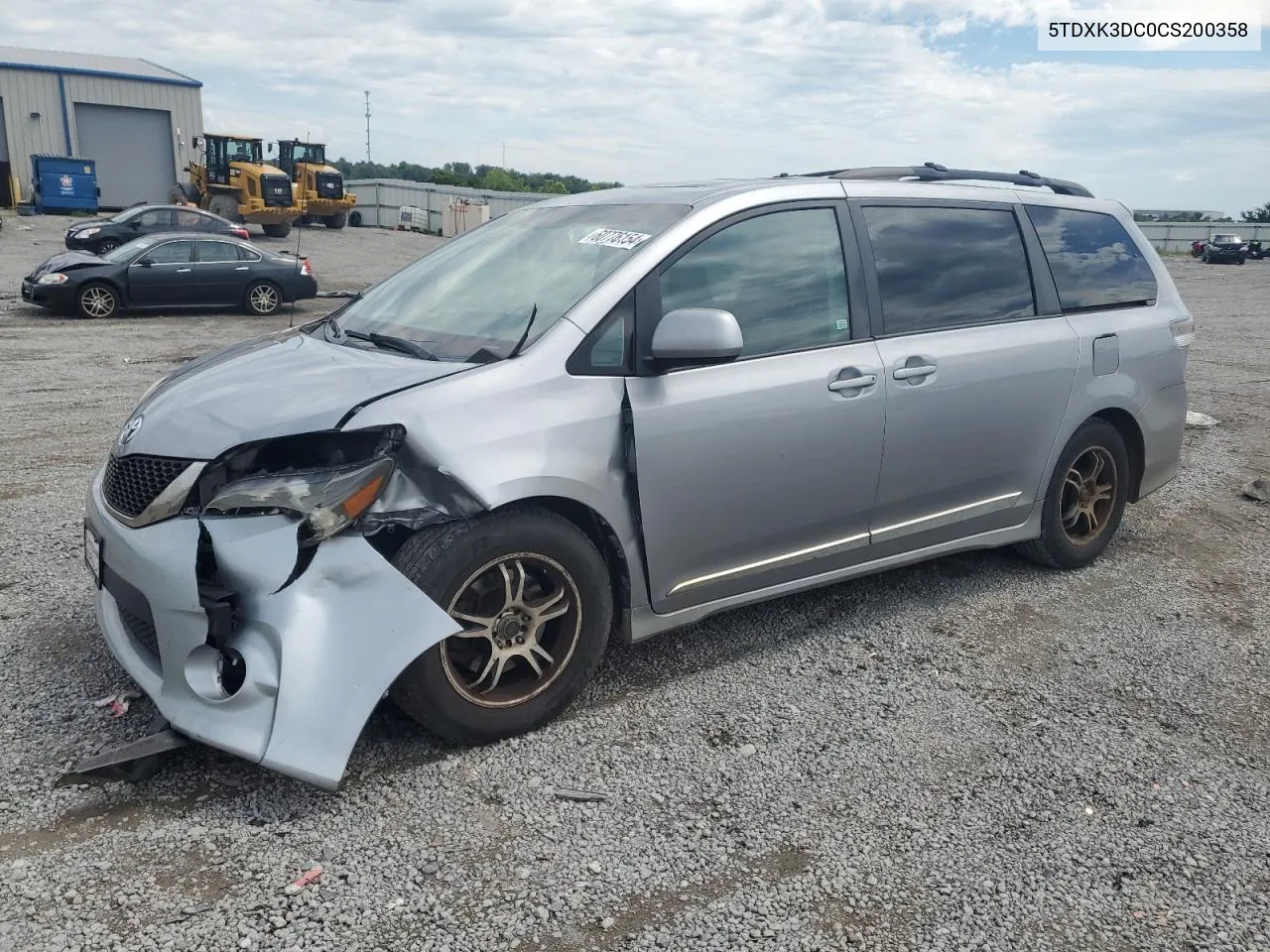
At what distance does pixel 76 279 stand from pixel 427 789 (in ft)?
46.9

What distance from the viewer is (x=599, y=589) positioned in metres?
3.51

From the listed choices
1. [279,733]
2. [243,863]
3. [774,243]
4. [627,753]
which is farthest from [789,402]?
[243,863]

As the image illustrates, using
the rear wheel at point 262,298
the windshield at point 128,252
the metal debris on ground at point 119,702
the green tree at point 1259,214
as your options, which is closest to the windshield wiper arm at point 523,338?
the metal debris on ground at point 119,702

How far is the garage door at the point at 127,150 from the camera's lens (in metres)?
40.7

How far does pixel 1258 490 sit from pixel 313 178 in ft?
109

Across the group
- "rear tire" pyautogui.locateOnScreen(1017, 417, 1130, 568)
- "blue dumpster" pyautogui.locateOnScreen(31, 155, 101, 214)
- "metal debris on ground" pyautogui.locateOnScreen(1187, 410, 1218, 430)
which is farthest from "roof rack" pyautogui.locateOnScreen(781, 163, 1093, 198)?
"blue dumpster" pyautogui.locateOnScreen(31, 155, 101, 214)

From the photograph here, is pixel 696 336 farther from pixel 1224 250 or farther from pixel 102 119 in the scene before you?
pixel 1224 250

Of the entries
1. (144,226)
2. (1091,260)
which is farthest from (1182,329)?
(144,226)

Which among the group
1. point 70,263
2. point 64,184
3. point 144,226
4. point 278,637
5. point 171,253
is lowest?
point 278,637

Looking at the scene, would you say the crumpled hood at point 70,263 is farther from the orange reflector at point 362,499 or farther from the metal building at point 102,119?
the metal building at point 102,119

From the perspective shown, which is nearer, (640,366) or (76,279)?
(640,366)

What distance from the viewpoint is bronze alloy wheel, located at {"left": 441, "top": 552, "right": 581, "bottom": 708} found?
10.8 feet

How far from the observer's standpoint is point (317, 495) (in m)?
3.07

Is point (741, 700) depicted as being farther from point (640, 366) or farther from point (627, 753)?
point (640, 366)
